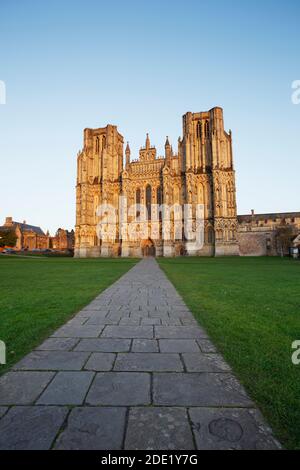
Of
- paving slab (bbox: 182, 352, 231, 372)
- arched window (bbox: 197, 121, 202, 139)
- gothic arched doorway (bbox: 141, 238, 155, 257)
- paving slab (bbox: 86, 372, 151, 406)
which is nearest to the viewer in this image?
paving slab (bbox: 86, 372, 151, 406)

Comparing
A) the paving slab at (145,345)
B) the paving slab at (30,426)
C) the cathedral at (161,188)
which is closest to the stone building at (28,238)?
the cathedral at (161,188)

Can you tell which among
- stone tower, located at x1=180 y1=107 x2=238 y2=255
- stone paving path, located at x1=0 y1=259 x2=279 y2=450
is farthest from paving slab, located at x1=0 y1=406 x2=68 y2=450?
stone tower, located at x1=180 y1=107 x2=238 y2=255

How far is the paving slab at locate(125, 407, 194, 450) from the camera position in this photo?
1574mm

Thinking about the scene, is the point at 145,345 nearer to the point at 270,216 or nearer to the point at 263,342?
the point at 263,342

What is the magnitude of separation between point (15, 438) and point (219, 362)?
2.14 m

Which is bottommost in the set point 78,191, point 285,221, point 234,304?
point 234,304

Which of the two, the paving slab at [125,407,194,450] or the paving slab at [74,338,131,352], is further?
the paving slab at [74,338,131,352]

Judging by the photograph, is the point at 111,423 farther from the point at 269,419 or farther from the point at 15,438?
the point at 269,419

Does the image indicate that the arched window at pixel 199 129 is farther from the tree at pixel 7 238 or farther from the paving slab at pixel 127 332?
the tree at pixel 7 238

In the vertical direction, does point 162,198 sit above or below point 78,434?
above

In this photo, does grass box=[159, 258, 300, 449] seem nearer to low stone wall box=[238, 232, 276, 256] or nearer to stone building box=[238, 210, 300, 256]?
stone building box=[238, 210, 300, 256]

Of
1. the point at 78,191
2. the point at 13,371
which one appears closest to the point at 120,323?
the point at 13,371

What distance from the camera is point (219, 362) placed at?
2.83m

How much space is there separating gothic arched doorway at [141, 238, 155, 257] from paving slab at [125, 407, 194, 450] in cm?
4256
